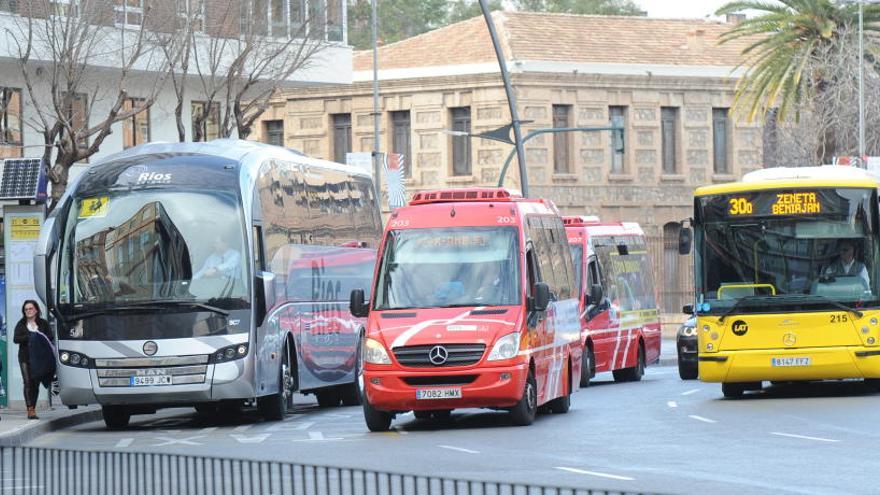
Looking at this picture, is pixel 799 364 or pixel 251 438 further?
pixel 799 364

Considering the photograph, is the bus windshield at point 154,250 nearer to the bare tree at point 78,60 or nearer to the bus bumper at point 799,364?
the bus bumper at point 799,364

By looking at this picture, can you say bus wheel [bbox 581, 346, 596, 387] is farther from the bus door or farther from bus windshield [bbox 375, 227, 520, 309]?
bus windshield [bbox 375, 227, 520, 309]

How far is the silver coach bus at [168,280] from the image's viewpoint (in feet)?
75.8

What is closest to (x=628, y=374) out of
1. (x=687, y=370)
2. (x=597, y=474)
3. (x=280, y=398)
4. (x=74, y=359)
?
(x=687, y=370)

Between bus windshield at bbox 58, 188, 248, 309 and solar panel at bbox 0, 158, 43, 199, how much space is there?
278 centimetres

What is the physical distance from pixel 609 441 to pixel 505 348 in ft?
6.92

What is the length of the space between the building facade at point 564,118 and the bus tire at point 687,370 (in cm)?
2247

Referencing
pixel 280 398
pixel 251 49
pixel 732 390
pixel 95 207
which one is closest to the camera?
pixel 95 207

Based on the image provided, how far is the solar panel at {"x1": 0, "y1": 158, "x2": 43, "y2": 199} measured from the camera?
1030 inches

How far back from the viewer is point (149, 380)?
23.0 meters

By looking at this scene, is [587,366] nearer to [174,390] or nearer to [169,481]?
[174,390]

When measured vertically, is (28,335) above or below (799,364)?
above

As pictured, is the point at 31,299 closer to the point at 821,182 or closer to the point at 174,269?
the point at 174,269

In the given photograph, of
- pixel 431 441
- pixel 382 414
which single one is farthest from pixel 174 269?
pixel 431 441
